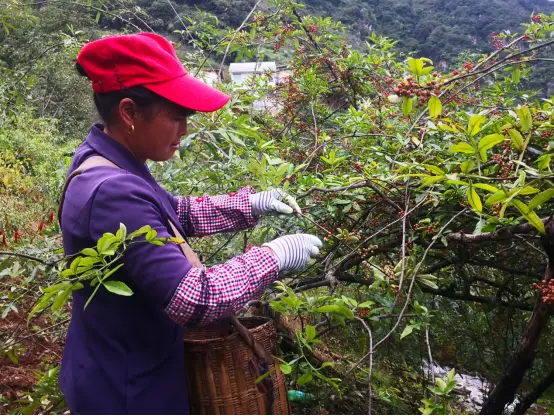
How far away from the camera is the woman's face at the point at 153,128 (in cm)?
135

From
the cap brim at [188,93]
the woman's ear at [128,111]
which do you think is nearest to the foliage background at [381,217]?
the cap brim at [188,93]

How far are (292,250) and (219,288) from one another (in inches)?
9.9

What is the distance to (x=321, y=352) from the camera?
242cm

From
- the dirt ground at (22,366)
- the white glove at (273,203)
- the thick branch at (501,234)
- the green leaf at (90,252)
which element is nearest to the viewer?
the green leaf at (90,252)

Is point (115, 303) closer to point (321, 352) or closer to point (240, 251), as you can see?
point (240, 251)

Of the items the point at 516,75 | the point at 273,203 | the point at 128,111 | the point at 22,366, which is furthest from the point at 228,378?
the point at 22,366

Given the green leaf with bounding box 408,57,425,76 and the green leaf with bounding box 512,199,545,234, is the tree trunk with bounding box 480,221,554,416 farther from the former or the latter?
the green leaf with bounding box 408,57,425,76

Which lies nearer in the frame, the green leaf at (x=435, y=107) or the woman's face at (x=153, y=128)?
the green leaf at (x=435, y=107)

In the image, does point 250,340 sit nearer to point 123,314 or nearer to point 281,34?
point 123,314

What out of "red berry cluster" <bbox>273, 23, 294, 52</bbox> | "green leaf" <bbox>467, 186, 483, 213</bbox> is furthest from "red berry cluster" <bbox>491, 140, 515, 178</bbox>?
"red berry cluster" <bbox>273, 23, 294, 52</bbox>

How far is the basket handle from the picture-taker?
4.40 feet

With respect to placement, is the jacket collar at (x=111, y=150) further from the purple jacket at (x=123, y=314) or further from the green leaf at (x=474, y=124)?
the green leaf at (x=474, y=124)

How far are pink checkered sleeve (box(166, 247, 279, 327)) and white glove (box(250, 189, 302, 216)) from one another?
1.29 ft

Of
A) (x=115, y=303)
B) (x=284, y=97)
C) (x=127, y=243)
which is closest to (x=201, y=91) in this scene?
(x=127, y=243)
